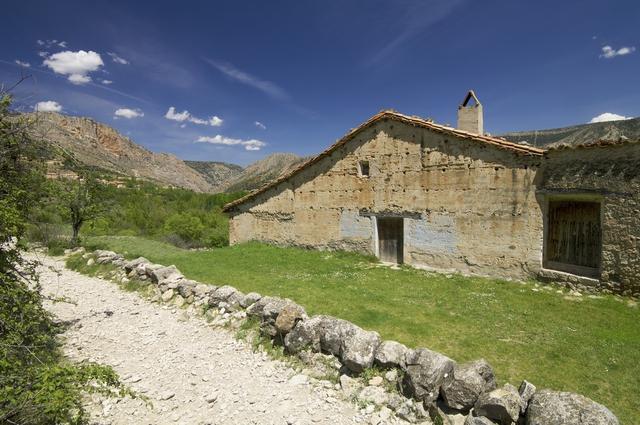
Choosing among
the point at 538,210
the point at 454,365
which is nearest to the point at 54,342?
the point at 454,365

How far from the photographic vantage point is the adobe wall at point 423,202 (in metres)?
11.6

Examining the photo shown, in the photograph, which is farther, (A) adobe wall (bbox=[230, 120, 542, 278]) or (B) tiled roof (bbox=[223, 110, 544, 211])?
(A) adobe wall (bbox=[230, 120, 542, 278])

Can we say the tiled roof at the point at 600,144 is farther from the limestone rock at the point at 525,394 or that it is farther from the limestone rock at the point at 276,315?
the limestone rock at the point at 276,315

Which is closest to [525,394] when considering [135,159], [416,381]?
[416,381]

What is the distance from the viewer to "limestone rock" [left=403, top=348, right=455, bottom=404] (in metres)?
5.39

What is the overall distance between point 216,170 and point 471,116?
17102cm

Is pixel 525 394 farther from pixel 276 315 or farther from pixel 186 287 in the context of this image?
pixel 186 287

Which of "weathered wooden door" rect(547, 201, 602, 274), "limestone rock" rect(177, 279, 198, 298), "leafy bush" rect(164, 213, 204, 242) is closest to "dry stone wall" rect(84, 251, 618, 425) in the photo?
"limestone rock" rect(177, 279, 198, 298)

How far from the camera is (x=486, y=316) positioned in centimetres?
852

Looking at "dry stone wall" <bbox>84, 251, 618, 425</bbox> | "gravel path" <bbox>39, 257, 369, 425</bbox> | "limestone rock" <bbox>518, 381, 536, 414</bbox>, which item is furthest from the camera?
"gravel path" <bbox>39, 257, 369, 425</bbox>

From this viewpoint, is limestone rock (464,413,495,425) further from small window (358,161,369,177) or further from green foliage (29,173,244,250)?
small window (358,161,369,177)

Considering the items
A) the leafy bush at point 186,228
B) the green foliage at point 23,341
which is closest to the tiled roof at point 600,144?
the green foliage at point 23,341

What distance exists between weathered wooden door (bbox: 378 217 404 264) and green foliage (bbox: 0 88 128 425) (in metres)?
11.1

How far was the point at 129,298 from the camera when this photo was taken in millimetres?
11414
